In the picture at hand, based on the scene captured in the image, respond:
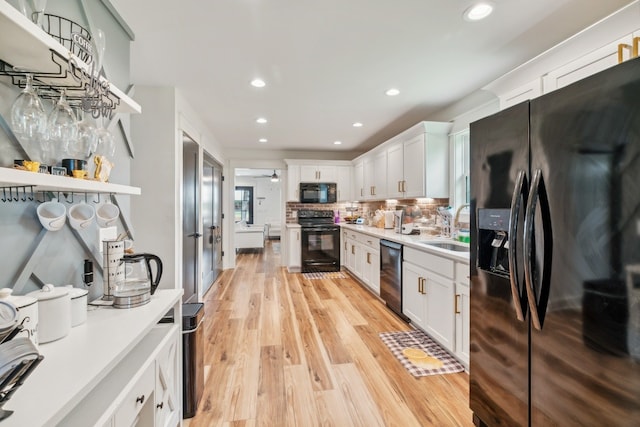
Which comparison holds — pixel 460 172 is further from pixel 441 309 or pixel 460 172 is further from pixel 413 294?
pixel 441 309

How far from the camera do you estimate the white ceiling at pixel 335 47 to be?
1.73 meters

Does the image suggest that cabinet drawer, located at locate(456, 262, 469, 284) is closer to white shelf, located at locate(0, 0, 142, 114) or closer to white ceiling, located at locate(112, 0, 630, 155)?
white ceiling, located at locate(112, 0, 630, 155)

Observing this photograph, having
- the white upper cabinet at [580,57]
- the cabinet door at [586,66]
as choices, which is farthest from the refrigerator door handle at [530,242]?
the cabinet door at [586,66]

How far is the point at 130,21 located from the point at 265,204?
9.76m

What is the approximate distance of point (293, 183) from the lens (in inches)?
231

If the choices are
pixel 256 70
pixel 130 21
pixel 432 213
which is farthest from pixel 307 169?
pixel 130 21

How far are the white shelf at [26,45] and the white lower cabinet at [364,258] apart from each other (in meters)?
3.51

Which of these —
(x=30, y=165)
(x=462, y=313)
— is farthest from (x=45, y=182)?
(x=462, y=313)

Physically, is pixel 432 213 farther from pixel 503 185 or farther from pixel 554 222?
pixel 554 222

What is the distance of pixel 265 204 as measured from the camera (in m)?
11.5

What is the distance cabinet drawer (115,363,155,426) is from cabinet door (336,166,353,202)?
5.16 metres

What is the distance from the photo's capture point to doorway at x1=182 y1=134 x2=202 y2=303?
3196mm

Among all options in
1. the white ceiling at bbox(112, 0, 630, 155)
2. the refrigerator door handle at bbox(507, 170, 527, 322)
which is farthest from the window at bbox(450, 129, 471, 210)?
the refrigerator door handle at bbox(507, 170, 527, 322)

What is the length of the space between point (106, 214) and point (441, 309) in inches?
98.2
